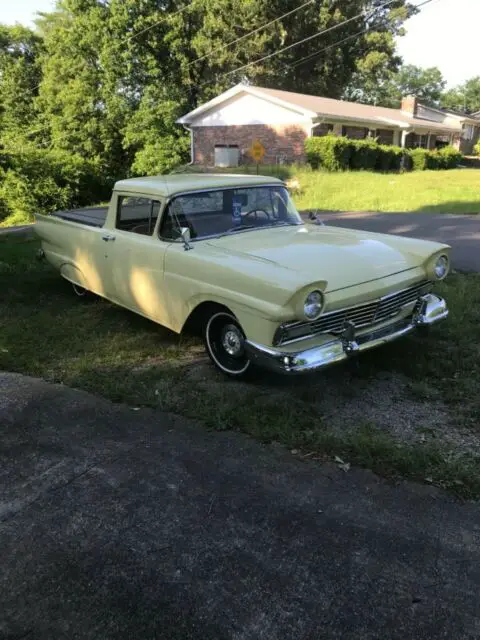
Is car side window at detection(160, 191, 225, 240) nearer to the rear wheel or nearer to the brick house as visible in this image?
the rear wheel

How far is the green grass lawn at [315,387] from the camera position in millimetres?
3213

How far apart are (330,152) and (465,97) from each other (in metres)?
89.3

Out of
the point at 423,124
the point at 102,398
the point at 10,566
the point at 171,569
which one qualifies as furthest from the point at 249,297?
the point at 423,124

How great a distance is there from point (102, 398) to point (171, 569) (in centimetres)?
191

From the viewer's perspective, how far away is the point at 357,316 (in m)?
3.84

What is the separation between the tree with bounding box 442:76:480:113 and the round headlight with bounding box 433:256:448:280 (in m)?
106

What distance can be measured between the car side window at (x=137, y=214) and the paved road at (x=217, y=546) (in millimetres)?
2134

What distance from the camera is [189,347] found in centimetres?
496

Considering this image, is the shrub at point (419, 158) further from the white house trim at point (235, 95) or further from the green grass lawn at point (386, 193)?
the white house trim at point (235, 95)

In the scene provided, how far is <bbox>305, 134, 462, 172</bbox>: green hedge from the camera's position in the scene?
24.8 metres

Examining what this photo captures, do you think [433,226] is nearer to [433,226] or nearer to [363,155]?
[433,226]

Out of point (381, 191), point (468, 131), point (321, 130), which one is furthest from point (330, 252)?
point (468, 131)

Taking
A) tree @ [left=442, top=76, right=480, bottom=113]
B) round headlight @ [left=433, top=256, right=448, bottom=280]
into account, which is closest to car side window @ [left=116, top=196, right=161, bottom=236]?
round headlight @ [left=433, top=256, right=448, bottom=280]

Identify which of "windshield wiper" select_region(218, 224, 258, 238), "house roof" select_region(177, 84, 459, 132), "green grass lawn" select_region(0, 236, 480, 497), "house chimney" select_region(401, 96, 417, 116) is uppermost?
"house chimney" select_region(401, 96, 417, 116)
